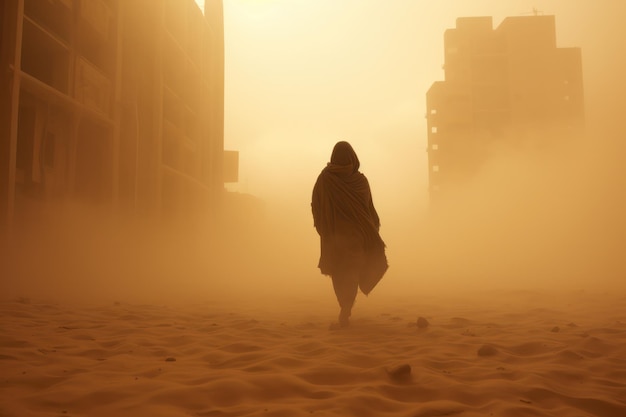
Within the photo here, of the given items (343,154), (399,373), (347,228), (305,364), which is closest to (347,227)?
(347,228)

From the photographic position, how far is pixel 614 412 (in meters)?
2.67

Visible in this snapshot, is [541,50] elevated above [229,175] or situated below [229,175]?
above

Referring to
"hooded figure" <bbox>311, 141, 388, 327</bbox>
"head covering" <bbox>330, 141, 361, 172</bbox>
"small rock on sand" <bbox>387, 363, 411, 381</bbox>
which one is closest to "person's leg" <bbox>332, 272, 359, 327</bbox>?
"hooded figure" <bbox>311, 141, 388, 327</bbox>

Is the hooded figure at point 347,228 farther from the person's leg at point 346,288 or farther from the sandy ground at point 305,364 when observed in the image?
the sandy ground at point 305,364

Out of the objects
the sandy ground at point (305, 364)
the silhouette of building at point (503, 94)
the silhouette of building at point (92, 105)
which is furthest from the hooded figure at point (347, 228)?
the silhouette of building at point (503, 94)

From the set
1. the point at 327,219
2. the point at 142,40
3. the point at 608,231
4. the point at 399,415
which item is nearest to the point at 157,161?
the point at 142,40

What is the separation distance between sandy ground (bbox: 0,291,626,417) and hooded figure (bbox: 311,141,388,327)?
0.52 meters

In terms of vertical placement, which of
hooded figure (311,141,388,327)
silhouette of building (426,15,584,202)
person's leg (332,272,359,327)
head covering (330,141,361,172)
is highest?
silhouette of building (426,15,584,202)

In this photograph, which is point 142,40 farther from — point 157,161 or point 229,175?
point 229,175

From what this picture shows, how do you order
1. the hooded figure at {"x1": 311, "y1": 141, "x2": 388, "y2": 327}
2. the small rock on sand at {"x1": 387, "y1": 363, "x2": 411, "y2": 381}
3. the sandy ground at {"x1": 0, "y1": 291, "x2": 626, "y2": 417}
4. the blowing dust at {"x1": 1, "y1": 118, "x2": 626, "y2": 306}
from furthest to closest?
the blowing dust at {"x1": 1, "y1": 118, "x2": 626, "y2": 306} < the hooded figure at {"x1": 311, "y1": 141, "x2": 388, "y2": 327} < the small rock on sand at {"x1": 387, "y1": 363, "x2": 411, "y2": 381} < the sandy ground at {"x1": 0, "y1": 291, "x2": 626, "y2": 417}

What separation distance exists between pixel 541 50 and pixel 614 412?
42.2m

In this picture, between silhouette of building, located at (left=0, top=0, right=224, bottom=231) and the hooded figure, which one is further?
silhouette of building, located at (left=0, top=0, right=224, bottom=231)

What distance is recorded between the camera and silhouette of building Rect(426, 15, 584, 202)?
127ft

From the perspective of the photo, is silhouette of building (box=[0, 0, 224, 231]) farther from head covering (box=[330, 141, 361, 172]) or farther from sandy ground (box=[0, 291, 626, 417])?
head covering (box=[330, 141, 361, 172])
